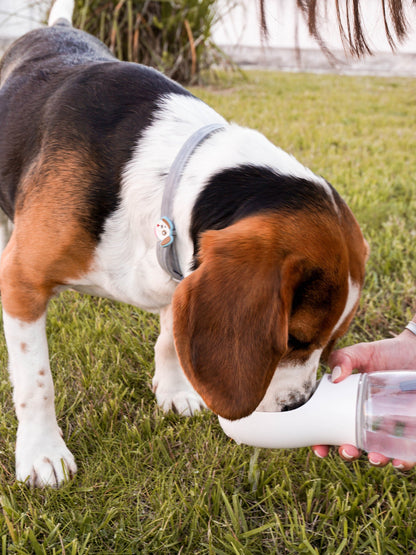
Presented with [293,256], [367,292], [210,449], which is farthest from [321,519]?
[367,292]

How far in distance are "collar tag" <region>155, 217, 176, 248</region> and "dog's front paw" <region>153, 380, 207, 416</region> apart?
961 mm

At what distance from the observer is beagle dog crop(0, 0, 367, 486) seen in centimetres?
181

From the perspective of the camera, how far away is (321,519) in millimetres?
2285

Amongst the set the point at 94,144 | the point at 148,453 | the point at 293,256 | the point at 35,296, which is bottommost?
the point at 148,453

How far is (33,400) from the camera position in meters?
2.55

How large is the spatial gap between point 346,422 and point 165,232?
3.02 feet

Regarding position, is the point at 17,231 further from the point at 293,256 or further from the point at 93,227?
the point at 293,256

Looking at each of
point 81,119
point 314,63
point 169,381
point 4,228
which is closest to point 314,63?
point 314,63

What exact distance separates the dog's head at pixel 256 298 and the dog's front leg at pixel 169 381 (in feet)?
3.11

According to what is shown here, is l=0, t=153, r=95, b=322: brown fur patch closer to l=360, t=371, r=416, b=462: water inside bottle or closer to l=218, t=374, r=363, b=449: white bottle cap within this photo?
l=218, t=374, r=363, b=449: white bottle cap

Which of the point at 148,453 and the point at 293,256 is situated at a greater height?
the point at 293,256

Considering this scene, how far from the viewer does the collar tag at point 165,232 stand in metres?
2.20

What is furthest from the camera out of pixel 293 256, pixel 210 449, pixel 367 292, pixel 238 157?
pixel 367 292

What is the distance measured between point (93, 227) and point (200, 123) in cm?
58
